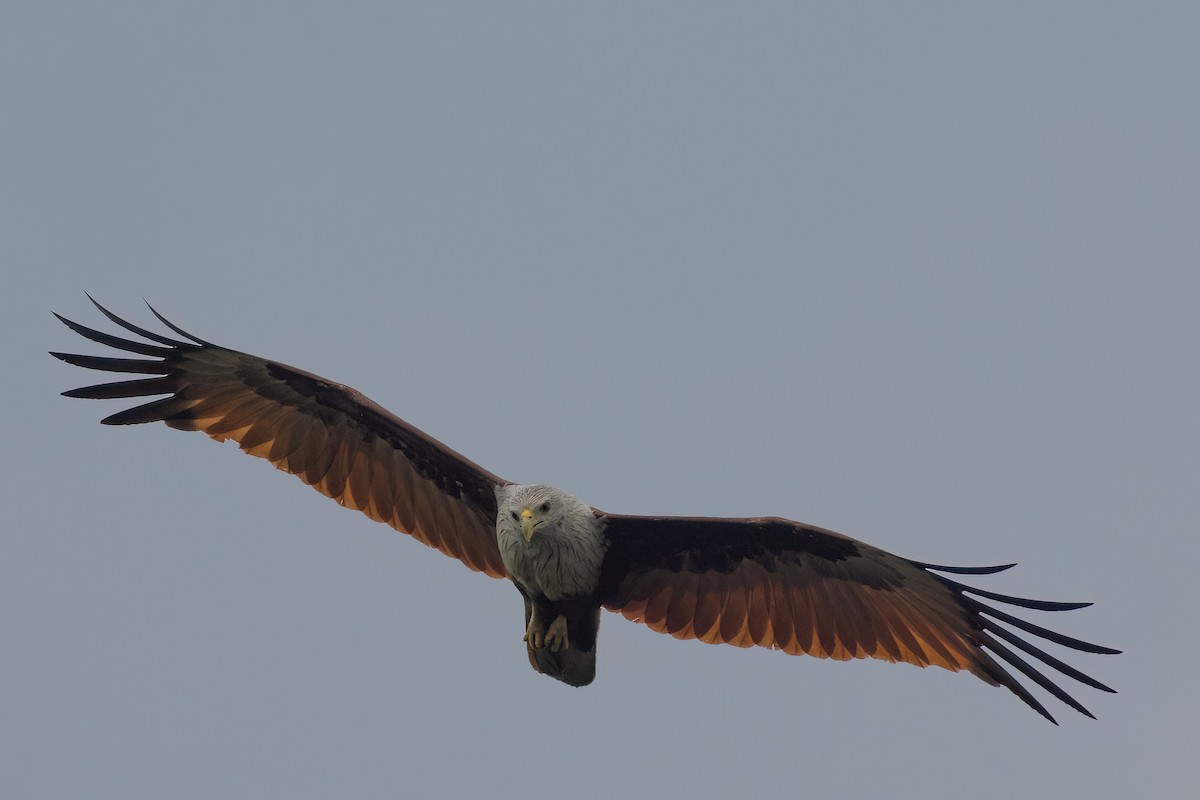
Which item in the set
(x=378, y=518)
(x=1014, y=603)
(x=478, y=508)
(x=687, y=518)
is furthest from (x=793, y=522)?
(x=378, y=518)

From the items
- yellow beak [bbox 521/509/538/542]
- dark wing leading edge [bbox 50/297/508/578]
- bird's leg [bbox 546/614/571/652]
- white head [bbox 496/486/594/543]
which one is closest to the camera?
yellow beak [bbox 521/509/538/542]

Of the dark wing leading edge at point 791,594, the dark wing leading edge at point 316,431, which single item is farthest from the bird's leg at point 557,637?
the dark wing leading edge at point 316,431

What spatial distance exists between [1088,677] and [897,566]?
60.4 inches

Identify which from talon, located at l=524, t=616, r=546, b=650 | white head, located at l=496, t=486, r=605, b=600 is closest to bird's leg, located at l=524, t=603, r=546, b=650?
talon, located at l=524, t=616, r=546, b=650

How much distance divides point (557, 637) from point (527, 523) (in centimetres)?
89

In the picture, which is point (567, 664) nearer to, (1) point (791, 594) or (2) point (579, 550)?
(2) point (579, 550)

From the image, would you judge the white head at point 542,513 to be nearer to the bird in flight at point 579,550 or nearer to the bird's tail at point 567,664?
the bird in flight at point 579,550

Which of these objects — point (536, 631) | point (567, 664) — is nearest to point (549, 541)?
point (536, 631)

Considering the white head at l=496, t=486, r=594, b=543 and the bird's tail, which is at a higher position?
the white head at l=496, t=486, r=594, b=543

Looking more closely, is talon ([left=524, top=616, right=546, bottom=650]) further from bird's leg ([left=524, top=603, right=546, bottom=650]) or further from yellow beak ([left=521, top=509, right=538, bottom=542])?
yellow beak ([left=521, top=509, right=538, bottom=542])

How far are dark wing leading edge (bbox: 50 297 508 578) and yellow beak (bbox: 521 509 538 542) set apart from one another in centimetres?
117

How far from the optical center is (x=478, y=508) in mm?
11555

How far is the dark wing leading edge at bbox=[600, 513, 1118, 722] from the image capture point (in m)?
10.8

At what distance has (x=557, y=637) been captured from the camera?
419 inches
